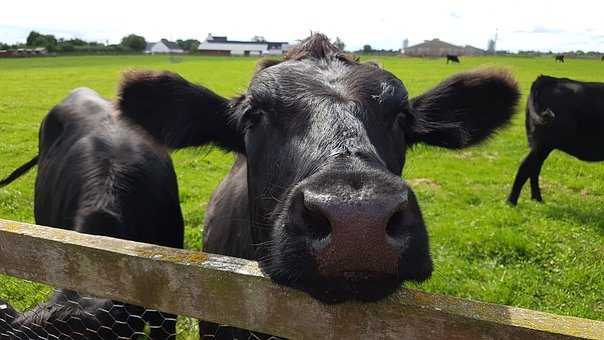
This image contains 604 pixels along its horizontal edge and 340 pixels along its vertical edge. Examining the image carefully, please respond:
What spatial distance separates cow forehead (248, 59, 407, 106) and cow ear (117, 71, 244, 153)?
1.03 feet

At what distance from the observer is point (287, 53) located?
3.46 metres

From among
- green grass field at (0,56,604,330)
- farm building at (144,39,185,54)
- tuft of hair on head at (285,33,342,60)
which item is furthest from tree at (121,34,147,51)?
tuft of hair on head at (285,33,342,60)

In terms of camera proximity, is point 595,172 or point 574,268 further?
point 595,172

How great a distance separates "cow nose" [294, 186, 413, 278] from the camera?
4.91ft

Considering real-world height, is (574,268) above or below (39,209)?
below

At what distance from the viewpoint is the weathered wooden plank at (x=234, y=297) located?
1.48 m

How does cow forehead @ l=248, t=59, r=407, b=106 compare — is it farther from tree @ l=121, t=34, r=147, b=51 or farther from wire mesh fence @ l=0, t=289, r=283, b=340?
tree @ l=121, t=34, r=147, b=51

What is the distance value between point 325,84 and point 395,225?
104 cm

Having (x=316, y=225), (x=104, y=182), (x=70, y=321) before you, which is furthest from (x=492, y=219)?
(x=316, y=225)

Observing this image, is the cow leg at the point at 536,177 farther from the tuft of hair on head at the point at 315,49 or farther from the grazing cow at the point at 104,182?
the tuft of hair on head at the point at 315,49

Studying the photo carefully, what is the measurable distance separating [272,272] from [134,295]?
0.52m

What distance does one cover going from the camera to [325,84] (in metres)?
2.49

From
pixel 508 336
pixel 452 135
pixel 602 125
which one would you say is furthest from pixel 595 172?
pixel 508 336

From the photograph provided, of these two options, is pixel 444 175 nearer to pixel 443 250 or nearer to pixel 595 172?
pixel 595 172
